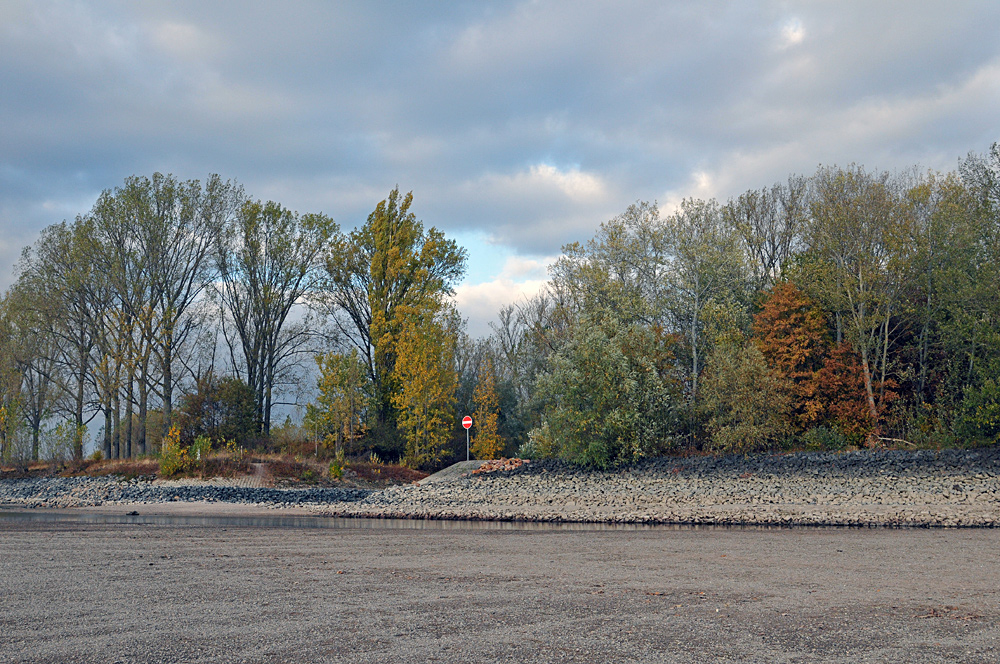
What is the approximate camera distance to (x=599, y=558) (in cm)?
1088

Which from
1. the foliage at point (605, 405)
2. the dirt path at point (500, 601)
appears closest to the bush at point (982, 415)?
the foliage at point (605, 405)

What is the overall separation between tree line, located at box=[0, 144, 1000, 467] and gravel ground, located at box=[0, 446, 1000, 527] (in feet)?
8.00

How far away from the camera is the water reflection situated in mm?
16625

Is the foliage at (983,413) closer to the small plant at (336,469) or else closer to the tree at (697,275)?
the tree at (697,275)

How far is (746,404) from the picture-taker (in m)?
27.7

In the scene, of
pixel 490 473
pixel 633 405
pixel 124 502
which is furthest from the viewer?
pixel 490 473

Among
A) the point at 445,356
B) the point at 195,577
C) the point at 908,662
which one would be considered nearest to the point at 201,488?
the point at 445,356

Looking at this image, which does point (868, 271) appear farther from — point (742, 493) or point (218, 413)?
point (218, 413)

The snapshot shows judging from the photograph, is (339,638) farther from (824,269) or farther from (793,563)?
(824,269)

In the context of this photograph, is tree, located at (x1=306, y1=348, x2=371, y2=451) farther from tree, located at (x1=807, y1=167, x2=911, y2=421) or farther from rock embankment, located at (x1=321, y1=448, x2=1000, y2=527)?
tree, located at (x1=807, y1=167, x2=911, y2=421)

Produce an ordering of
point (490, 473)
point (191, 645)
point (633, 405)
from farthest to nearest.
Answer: point (490, 473)
point (633, 405)
point (191, 645)

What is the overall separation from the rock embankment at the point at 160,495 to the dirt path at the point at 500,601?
12.6 m

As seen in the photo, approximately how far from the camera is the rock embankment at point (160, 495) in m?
25.2

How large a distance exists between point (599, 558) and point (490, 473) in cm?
1893
